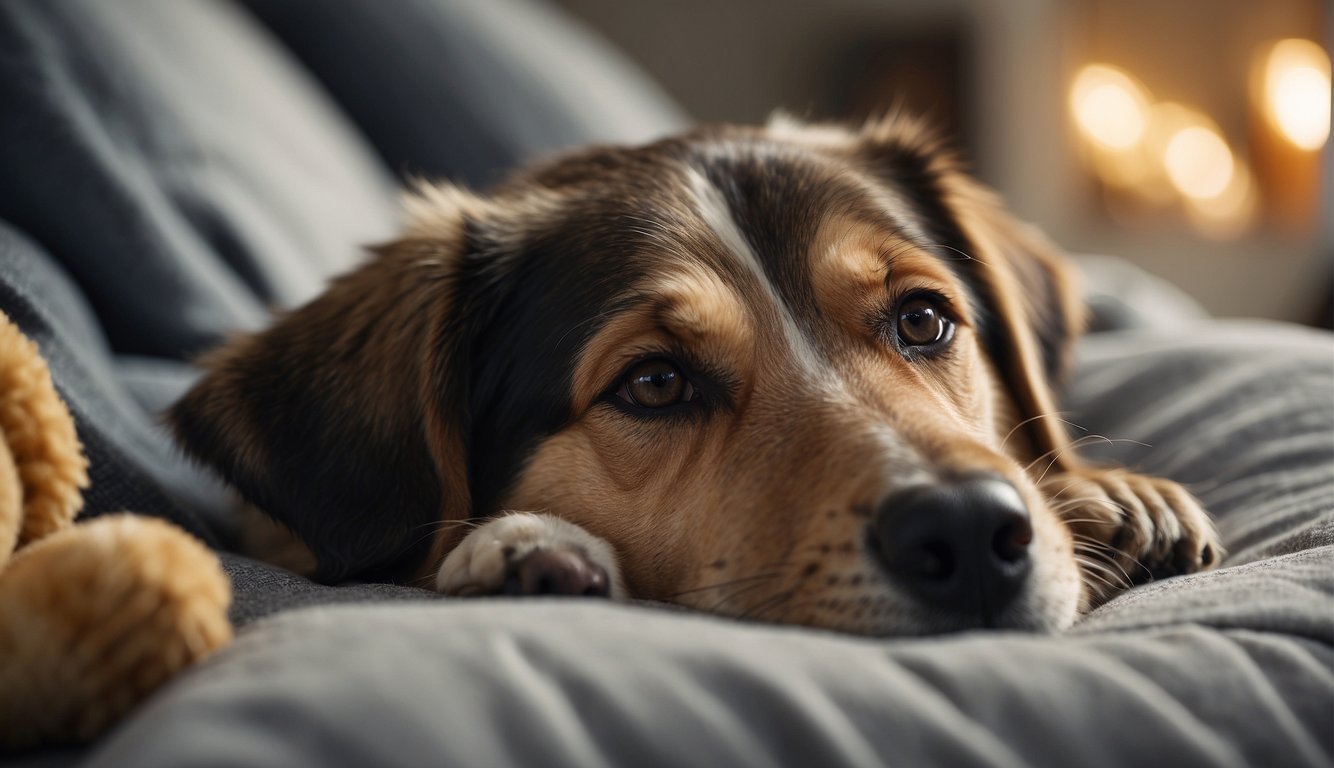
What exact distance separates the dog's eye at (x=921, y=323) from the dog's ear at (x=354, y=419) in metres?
0.73

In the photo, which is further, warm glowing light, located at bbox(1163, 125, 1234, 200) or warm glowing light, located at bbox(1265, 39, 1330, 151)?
warm glowing light, located at bbox(1163, 125, 1234, 200)

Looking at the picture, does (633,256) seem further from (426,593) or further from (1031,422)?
(1031,422)

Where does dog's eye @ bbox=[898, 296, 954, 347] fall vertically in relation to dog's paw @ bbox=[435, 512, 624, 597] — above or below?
above

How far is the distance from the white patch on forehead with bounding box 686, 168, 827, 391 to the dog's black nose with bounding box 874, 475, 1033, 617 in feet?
1.18

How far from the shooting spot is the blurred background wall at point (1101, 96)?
7.73 meters

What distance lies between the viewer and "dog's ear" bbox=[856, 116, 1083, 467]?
201 centimetres

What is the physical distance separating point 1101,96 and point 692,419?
25.1 feet

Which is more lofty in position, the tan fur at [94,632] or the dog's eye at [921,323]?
the dog's eye at [921,323]

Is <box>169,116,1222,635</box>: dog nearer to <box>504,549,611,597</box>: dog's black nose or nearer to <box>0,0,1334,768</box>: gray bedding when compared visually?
<box>504,549,611,597</box>: dog's black nose

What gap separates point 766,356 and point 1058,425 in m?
0.73

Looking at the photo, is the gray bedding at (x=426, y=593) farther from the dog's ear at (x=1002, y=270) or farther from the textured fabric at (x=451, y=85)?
the dog's ear at (x=1002, y=270)

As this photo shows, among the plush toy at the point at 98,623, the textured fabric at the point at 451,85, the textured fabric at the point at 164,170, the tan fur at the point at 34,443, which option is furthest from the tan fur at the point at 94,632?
the textured fabric at the point at 451,85

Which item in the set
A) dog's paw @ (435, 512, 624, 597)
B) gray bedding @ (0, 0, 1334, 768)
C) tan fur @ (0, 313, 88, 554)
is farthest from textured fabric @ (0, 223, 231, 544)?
dog's paw @ (435, 512, 624, 597)

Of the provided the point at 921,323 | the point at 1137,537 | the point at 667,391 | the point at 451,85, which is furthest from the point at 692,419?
the point at 451,85
